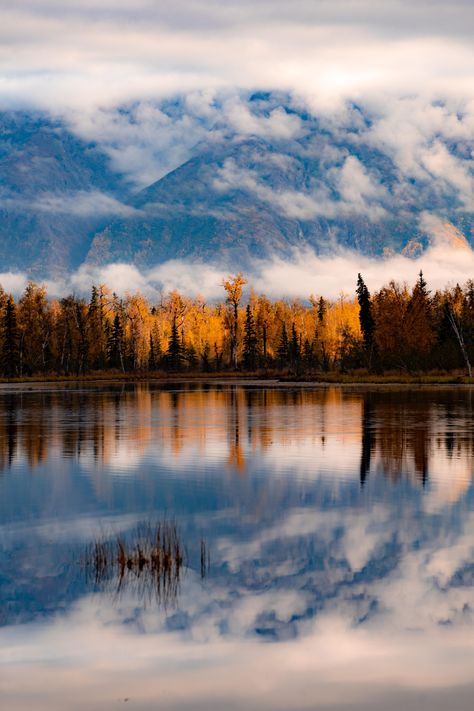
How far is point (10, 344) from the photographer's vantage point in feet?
553

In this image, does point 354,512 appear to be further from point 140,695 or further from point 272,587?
point 140,695

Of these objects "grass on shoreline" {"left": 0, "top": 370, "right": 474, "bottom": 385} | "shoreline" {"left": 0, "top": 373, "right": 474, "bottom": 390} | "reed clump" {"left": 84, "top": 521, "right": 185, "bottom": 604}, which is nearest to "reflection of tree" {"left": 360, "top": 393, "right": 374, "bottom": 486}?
"reed clump" {"left": 84, "top": 521, "right": 185, "bottom": 604}

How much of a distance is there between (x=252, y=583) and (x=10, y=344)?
153921 mm

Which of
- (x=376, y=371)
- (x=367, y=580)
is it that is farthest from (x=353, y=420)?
(x=376, y=371)

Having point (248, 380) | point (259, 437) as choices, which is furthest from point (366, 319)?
point (259, 437)

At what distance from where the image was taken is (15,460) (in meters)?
42.0

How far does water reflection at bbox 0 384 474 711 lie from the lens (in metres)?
14.5

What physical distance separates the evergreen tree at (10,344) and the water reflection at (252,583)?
127 metres

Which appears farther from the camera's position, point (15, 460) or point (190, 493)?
point (15, 460)

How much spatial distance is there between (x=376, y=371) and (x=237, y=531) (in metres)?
121

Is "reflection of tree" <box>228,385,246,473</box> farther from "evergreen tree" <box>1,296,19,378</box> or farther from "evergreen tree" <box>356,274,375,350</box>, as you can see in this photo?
"evergreen tree" <box>356,274,375,350</box>

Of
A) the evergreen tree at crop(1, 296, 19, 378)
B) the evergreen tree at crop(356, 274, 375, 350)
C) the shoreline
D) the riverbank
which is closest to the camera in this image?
the shoreline

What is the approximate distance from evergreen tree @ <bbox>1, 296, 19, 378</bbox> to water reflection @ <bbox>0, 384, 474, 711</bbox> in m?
127

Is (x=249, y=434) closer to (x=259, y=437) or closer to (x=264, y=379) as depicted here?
(x=259, y=437)
